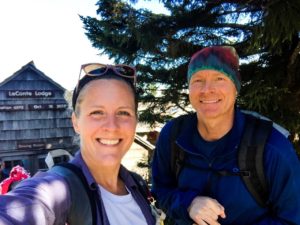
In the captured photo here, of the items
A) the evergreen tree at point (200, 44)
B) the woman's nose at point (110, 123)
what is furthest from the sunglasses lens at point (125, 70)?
the evergreen tree at point (200, 44)

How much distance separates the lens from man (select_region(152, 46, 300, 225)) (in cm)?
198

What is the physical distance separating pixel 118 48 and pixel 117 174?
437 cm

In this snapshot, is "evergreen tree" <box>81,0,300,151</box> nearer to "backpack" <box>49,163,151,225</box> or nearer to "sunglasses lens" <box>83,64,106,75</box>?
"sunglasses lens" <box>83,64,106,75</box>

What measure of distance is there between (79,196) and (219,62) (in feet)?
4.02

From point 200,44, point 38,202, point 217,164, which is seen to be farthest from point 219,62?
point 200,44

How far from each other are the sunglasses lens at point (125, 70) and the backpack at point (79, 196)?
0.49m

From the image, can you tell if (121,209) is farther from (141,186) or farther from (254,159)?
(254,159)

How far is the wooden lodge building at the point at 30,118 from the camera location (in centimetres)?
930

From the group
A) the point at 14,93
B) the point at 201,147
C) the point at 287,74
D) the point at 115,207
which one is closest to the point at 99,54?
the point at 287,74

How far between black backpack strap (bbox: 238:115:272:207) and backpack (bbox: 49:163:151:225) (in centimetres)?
88

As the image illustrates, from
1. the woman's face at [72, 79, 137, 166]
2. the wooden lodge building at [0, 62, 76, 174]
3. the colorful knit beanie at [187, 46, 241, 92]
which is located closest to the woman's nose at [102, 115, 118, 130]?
the woman's face at [72, 79, 137, 166]

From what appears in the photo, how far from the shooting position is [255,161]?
6.57 ft

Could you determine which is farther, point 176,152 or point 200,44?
point 200,44

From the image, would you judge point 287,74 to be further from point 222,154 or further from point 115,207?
point 115,207
